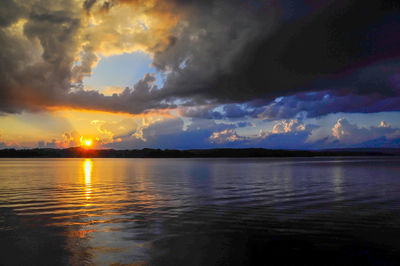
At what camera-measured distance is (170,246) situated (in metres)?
16.3

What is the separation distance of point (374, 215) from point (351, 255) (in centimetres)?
1181

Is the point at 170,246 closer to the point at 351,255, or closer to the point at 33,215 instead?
the point at 351,255

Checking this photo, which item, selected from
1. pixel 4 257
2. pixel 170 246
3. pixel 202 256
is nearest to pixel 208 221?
pixel 170 246

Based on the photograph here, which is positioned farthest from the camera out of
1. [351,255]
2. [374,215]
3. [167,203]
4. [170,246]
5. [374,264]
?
→ [167,203]

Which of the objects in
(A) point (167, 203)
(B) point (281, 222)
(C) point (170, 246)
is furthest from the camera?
(A) point (167, 203)

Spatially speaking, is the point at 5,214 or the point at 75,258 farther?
the point at 5,214

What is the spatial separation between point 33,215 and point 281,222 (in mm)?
19349

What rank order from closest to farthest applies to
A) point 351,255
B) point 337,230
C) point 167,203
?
point 351,255 < point 337,230 < point 167,203

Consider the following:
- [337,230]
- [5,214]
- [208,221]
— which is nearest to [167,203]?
[208,221]

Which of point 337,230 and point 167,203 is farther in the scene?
point 167,203

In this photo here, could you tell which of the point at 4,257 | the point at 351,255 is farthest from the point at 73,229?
the point at 351,255

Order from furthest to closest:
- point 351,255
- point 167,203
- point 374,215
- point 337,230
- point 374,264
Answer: point 167,203
point 374,215
point 337,230
point 351,255
point 374,264

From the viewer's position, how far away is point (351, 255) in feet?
48.8

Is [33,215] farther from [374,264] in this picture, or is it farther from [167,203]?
[374,264]
